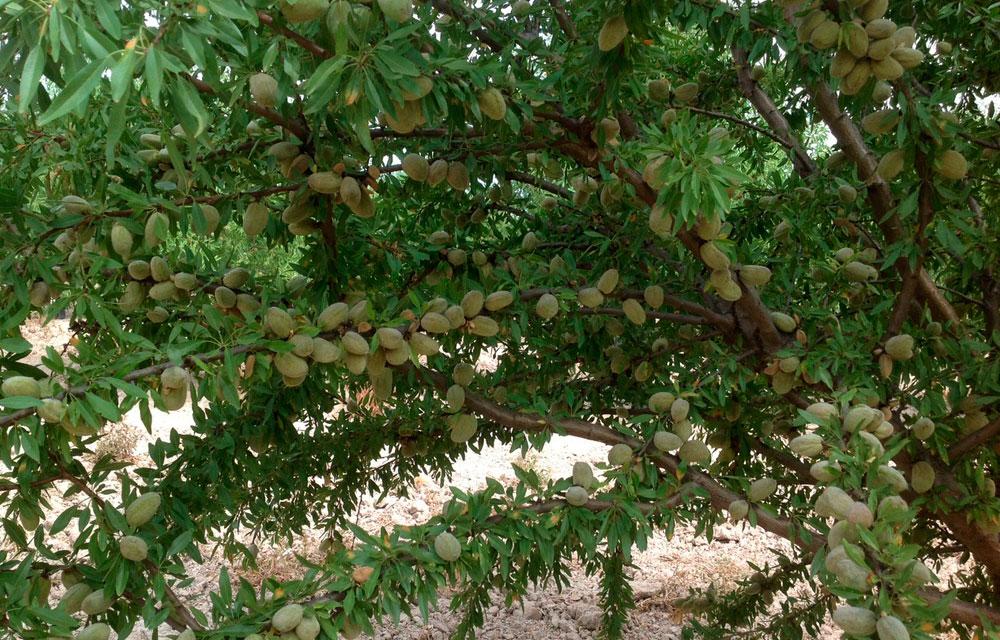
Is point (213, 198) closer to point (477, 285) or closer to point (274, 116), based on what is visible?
point (274, 116)

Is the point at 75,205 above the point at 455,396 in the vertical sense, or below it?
above

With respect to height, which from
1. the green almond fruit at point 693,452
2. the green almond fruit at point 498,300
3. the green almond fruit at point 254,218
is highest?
the green almond fruit at point 254,218

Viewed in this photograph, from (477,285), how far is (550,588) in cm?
264

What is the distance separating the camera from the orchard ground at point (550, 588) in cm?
340

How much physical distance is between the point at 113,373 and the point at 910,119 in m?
1.31

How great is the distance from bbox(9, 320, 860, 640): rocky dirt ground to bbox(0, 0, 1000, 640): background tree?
1208 millimetres

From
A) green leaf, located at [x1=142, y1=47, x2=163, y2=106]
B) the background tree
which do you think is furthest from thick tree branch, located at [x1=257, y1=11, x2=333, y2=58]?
green leaf, located at [x1=142, y1=47, x2=163, y2=106]

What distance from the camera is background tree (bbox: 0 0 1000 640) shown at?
1.02 meters

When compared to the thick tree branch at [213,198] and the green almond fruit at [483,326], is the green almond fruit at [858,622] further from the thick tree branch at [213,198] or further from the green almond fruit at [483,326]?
the thick tree branch at [213,198]

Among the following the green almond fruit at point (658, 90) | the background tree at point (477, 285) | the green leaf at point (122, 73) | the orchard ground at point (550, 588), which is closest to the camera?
the green leaf at point (122, 73)

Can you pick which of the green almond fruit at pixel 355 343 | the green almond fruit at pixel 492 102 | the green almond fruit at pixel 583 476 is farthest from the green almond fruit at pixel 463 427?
the green almond fruit at pixel 492 102

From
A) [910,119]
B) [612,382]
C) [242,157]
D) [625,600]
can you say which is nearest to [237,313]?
[242,157]

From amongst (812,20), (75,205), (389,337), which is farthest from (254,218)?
(812,20)

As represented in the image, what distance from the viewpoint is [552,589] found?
3824 mm
